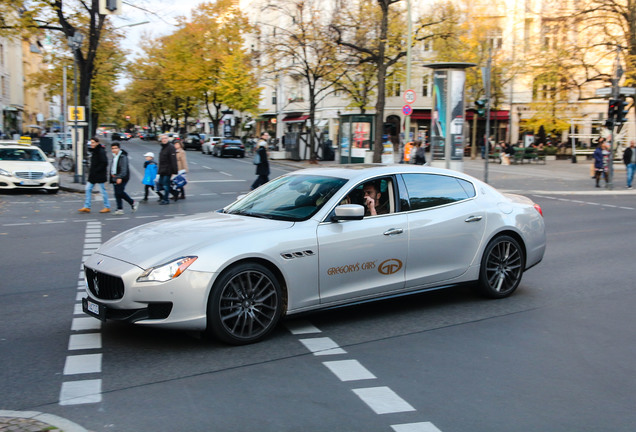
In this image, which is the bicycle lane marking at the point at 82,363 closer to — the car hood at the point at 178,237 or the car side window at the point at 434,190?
the car hood at the point at 178,237

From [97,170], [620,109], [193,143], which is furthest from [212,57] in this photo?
[97,170]

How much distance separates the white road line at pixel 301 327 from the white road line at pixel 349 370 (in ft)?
2.94

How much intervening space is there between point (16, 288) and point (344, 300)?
4258 mm

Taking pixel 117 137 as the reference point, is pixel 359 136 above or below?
below

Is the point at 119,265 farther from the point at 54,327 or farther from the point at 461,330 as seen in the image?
the point at 461,330

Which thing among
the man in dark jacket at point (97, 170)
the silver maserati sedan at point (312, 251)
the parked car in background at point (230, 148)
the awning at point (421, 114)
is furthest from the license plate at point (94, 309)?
the awning at point (421, 114)

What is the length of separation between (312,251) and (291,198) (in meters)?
0.82

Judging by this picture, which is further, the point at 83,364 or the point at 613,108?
the point at 613,108

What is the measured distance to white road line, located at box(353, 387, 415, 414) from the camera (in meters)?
4.50

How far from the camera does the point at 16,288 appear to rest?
8211 millimetres

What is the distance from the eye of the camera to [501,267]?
7703mm

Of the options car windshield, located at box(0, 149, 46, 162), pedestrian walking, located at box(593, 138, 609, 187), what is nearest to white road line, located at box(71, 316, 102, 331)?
car windshield, located at box(0, 149, 46, 162)

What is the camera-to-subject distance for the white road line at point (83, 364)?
16.9ft

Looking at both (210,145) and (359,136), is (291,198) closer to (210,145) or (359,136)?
(359,136)
